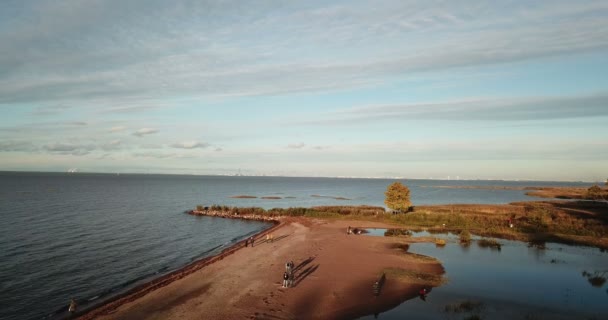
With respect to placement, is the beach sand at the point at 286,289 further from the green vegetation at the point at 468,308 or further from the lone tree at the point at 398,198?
the lone tree at the point at 398,198

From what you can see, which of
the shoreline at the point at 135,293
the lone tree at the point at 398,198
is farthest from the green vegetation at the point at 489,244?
the shoreline at the point at 135,293

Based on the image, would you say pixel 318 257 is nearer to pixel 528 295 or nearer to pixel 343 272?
pixel 343 272

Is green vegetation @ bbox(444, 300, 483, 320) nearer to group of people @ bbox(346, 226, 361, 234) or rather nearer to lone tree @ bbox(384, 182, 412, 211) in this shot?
group of people @ bbox(346, 226, 361, 234)

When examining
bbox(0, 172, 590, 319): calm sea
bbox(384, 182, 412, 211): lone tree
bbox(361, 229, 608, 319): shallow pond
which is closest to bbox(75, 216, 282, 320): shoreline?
bbox(0, 172, 590, 319): calm sea

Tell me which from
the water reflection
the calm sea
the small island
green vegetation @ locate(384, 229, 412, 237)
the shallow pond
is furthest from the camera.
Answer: green vegetation @ locate(384, 229, 412, 237)

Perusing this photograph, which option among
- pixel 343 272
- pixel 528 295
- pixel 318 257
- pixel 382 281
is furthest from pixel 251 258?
pixel 528 295

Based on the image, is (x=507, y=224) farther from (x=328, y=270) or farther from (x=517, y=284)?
(x=328, y=270)
